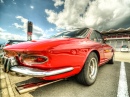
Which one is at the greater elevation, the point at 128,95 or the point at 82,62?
the point at 82,62

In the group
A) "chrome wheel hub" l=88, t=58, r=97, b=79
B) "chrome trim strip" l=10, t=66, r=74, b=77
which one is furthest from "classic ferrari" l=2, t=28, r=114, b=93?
"chrome wheel hub" l=88, t=58, r=97, b=79

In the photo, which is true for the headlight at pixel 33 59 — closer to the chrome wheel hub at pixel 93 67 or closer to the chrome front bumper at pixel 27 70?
the chrome front bumper at pixel 27 70

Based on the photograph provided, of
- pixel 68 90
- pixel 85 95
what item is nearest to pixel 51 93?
pixel 68 90

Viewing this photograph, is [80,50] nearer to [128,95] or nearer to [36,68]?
[36,68]

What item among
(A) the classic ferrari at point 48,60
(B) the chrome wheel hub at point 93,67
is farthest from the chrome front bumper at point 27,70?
(B) the chrome wheel hub at point 93,67

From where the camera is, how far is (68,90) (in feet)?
6.47

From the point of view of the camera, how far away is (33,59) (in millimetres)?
1535

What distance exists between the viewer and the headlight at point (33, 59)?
4.87ft

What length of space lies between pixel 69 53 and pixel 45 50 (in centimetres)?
43

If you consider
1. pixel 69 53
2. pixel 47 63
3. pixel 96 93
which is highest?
pixel 69 53

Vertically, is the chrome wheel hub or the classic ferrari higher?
the classic ferrari

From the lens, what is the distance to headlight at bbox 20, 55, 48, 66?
58.5 inches

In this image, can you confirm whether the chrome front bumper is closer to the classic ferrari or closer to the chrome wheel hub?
the classic ferrari

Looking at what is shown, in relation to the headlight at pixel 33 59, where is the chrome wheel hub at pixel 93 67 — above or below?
below
